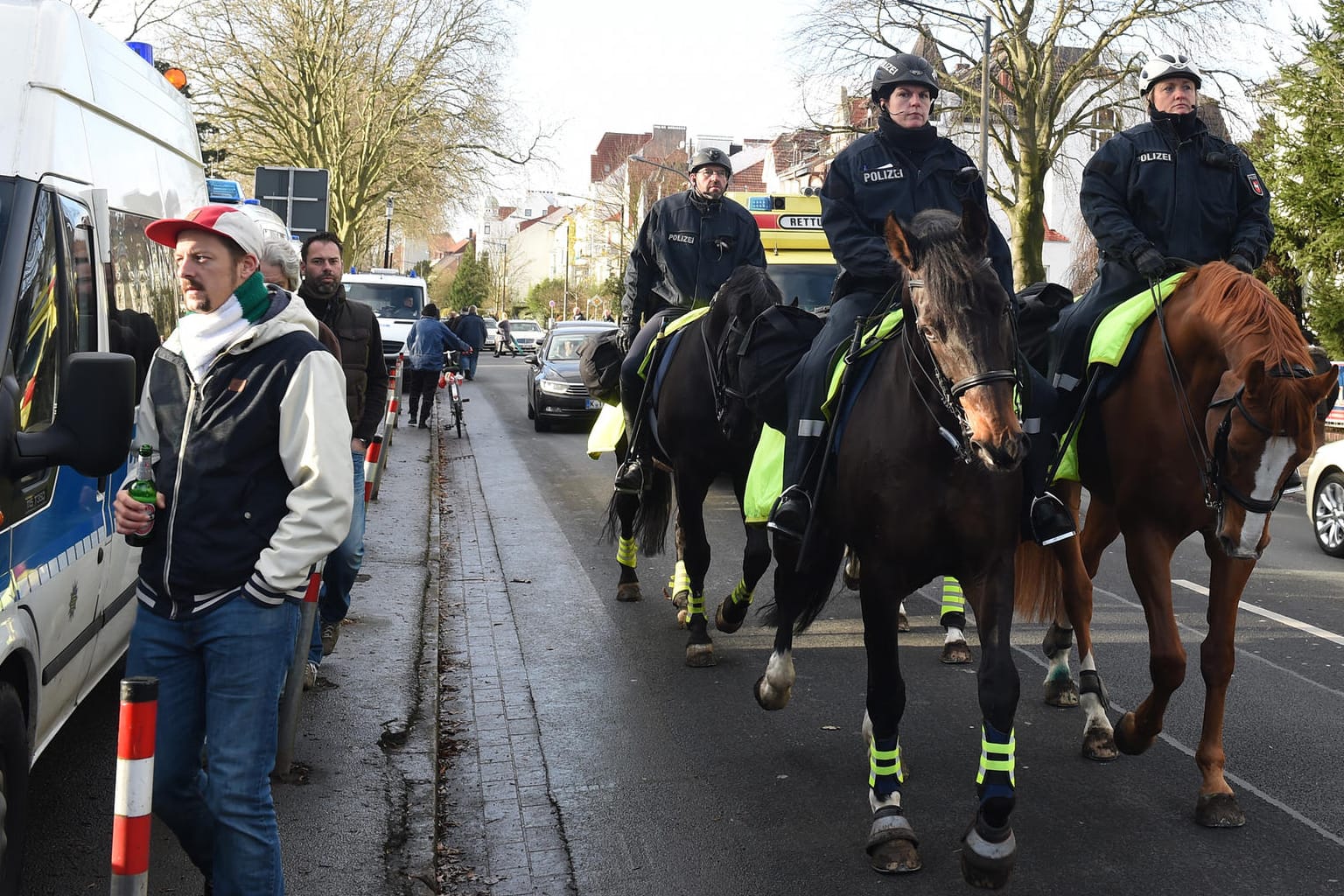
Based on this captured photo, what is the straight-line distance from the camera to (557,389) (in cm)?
2262

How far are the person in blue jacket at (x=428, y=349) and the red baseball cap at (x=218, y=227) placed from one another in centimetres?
1815

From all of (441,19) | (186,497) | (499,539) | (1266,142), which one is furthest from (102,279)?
(441,19)

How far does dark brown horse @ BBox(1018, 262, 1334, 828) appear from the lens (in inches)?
188

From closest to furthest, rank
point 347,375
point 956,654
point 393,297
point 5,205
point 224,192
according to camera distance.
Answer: point 5,205
point 347,375
point 956,654
point 224,192
point 393,297

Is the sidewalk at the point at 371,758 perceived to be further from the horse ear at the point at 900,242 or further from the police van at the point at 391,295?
the police van at the point at 391,295

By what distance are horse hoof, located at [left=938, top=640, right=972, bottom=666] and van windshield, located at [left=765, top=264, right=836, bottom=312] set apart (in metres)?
7.17

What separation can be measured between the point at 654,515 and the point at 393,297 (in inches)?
988

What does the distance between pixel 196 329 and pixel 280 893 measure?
4.95 feet

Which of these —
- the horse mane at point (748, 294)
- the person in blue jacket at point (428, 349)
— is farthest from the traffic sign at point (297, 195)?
the horse mane at point (748, 294)

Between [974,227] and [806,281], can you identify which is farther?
[806,281]

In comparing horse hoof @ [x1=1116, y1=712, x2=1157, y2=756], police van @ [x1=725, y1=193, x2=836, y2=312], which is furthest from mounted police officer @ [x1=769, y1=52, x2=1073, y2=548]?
police van @ [x1=725, y1=193, x2=836, y2=312]

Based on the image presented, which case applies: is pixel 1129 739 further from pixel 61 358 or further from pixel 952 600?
pixel 61 358

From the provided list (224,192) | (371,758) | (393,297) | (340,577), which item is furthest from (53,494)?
(393,297)

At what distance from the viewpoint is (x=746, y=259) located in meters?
8.64
